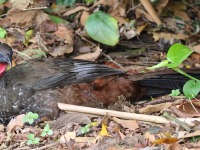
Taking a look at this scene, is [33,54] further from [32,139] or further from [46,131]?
[32,139]

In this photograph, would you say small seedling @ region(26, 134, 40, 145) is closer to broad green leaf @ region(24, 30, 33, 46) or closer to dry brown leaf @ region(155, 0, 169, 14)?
broad green leaf @ region(24, 30, 33, 46)

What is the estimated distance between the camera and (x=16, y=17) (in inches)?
247

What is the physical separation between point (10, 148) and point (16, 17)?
2422 millimetres

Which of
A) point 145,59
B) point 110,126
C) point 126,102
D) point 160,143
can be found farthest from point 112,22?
point 160,143

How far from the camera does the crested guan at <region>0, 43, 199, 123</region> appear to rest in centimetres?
486

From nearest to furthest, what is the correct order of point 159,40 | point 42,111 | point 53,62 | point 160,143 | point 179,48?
point 160,143, point 179,48, point 42,111, point 53,62, point 159,40

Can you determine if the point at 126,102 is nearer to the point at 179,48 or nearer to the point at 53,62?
the point at 53,62

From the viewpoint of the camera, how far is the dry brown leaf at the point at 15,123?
452 cm

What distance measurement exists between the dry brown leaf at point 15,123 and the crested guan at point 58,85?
24cm

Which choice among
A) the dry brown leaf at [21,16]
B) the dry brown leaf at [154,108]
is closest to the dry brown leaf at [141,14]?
the dry brown leaf at [21,16]

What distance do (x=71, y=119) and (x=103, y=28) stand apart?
152 centimetres

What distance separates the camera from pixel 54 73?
498 centimetres

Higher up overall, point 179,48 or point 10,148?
point 179,48

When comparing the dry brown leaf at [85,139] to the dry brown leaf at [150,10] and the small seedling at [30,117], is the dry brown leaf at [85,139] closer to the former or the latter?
the small seedling at [30,117]
